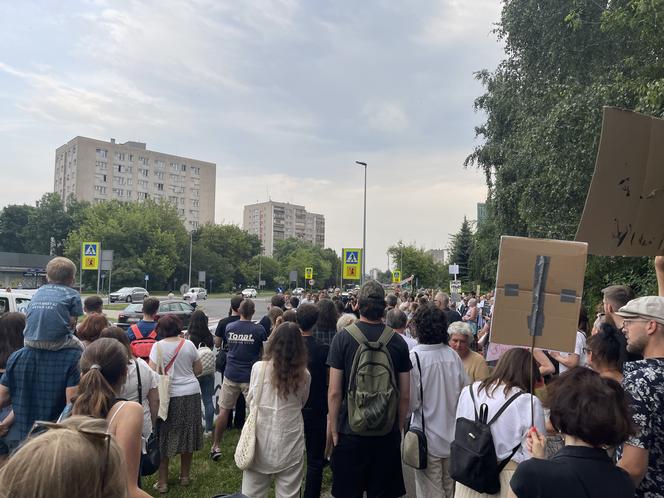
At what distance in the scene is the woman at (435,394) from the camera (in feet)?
13.6

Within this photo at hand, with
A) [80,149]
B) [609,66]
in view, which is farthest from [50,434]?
[80,149]

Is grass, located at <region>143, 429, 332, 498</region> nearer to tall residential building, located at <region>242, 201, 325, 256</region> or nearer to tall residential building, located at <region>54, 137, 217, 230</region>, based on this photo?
tall residential building, located at <region>54, 137, 217, 230</region>

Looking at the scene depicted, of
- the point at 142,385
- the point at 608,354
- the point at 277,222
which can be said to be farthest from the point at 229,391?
the point at 277,222

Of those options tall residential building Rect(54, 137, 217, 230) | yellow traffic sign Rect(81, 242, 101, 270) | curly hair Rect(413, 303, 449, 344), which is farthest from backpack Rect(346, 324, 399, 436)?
tall residential building Rect(54, 137, 217, 230)

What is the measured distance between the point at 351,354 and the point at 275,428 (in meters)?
0.89

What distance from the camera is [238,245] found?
281 feet

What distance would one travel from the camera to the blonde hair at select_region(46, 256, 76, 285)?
14.3ft

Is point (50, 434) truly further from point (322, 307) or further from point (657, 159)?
point (322, 307)

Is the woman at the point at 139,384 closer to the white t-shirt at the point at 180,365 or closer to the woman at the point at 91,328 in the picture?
the woman at the point at 91,328

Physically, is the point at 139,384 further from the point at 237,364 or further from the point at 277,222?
the point at 277,222

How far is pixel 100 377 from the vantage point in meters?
2.83

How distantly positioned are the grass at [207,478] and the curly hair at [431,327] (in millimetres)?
2385

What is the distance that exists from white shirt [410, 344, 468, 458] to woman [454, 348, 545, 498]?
948 millimetres

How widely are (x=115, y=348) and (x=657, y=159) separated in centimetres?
343
